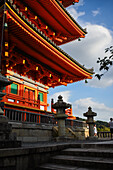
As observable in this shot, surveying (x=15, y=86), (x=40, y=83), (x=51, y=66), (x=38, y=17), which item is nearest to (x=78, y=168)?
(x=15, y=86)

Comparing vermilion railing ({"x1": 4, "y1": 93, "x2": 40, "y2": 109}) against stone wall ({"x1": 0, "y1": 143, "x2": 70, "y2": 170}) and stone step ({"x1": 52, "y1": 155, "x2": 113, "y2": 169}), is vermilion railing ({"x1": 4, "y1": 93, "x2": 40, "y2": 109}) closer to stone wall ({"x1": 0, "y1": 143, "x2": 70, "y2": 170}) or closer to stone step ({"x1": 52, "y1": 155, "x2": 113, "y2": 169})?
stone wall ({"x1": 0, "y1": 143, "x2": 70, "y2": 170})

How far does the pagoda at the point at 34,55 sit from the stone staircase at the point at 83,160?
4977 mm

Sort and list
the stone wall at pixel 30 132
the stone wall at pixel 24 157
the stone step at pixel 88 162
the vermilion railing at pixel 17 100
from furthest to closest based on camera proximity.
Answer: the vermilion railing at pixel 17 100 < the stone wall at pixel 30 132 < the stone step at pixel 88 162 < the stone wall at pixel 24 157

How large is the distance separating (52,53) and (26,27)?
311 cm

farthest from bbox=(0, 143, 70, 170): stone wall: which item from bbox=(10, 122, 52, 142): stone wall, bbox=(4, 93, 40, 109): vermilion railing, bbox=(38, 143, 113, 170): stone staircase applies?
bbox=(4, 93, 40, 109): vermilion railing

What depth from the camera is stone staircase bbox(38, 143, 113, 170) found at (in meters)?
3.30

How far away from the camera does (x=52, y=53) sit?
11516 mm

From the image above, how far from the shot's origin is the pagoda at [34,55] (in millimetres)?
8812

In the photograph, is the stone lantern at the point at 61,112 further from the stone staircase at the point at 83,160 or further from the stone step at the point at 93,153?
the stone step at the point at 93,153

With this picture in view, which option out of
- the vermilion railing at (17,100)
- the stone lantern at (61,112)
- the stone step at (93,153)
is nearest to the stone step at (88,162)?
the stone step at (93,153)

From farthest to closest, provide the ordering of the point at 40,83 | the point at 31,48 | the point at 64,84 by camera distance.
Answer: the point at 64,84
the point at 40,83
the point at 31,48

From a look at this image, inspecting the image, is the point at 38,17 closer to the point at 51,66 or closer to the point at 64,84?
the point at 51,66

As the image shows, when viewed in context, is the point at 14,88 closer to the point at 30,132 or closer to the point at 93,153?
the point at 30,132

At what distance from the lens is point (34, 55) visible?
467 inches
